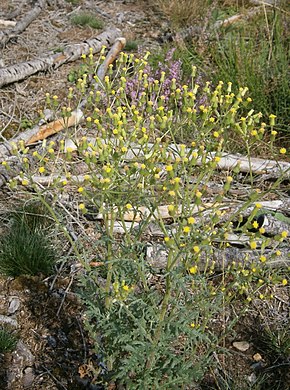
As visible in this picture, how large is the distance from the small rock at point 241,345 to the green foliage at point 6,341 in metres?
1.23

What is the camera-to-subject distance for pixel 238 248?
3.46m

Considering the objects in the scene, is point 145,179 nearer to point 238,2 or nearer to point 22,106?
point 22,106

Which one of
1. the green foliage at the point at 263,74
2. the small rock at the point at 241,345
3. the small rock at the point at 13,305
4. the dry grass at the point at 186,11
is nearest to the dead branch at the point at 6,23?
the dry grass at the point at 186,11

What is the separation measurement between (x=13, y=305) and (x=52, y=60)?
119 inches

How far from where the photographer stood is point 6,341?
2889mm

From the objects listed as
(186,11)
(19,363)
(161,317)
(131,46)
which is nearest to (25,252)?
(19,363)

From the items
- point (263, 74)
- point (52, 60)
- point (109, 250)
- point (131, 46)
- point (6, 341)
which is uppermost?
point (109, 250)

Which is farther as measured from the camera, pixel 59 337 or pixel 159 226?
pixel 59 337

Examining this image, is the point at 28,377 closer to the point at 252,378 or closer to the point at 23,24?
the point at 252,378

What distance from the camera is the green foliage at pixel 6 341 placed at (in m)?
2.89

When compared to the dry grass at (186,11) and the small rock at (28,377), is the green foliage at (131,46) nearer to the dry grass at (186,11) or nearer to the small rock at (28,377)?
the dry grass at (186,11)

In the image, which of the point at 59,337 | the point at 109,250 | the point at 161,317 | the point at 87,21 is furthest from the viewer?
the point at 87,21

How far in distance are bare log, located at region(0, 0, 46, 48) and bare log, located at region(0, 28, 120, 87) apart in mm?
578

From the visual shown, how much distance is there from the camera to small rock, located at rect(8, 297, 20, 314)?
10.4 feet
